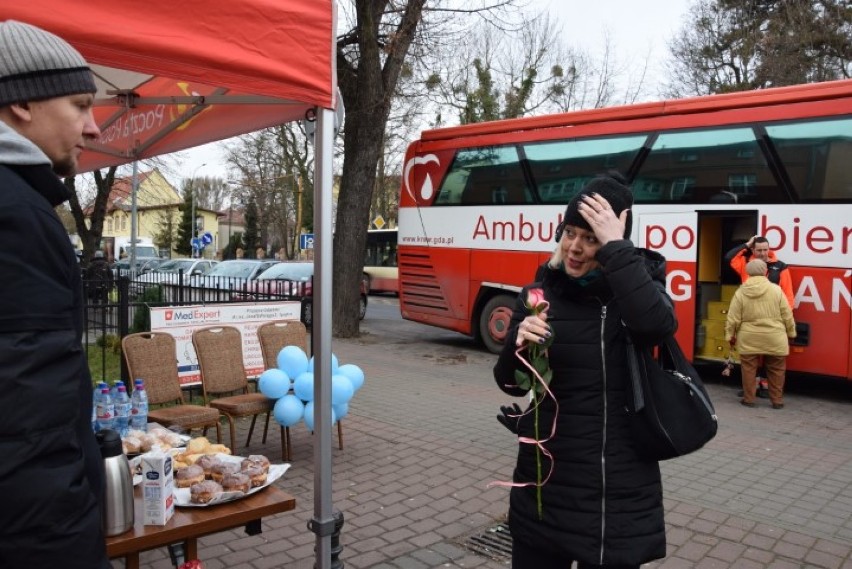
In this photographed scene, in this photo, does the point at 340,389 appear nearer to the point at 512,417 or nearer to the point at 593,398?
the point at 512,417

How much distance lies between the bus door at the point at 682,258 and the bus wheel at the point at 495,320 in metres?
2.75

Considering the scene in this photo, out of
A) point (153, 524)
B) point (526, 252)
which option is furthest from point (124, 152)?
point (526, 252)

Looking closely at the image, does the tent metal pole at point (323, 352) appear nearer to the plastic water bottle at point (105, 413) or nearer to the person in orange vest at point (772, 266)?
the plastic water bottle at point (105, 413)

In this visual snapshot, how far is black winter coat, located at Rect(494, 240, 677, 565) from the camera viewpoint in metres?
2.12

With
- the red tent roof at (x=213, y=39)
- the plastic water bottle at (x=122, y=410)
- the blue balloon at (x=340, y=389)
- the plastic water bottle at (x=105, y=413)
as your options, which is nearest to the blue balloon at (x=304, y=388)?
the blue balloon at (x=340, y=389)

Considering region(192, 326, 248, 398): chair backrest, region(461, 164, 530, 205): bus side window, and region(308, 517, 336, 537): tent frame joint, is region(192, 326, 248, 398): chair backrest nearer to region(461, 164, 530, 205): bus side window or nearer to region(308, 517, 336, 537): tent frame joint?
region(308, 517, 336, 537): tent frame joint

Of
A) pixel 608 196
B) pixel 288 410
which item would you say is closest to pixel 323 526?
pixel 608 196

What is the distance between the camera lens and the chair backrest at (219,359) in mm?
6199

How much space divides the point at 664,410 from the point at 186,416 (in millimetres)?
4097

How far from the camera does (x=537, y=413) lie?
228cm

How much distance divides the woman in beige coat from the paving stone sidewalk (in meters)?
0.44

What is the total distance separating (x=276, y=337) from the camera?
21.7ft

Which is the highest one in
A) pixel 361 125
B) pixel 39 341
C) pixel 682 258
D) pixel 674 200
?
pixel 361 125

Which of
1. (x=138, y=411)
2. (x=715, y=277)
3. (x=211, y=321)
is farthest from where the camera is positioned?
(x=715, y=277)
